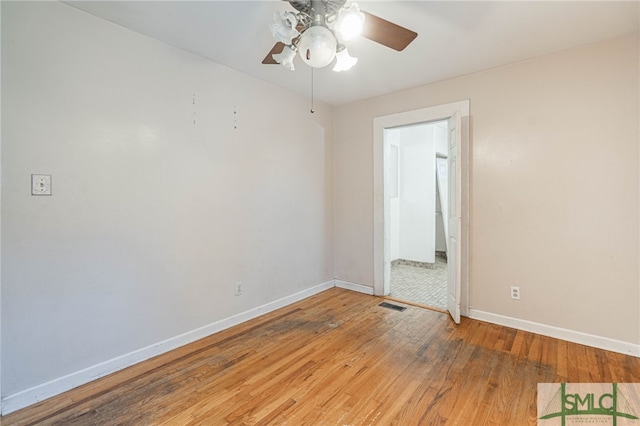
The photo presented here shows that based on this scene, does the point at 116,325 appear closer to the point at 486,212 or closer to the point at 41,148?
the point at 41,148

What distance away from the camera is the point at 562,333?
2.55 m

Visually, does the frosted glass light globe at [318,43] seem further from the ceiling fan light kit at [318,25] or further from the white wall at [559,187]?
the white wall at [559,187]

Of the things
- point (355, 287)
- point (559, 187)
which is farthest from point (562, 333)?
point (355, 287)

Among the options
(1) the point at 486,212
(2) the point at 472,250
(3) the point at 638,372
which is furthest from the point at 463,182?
(3) the point at 638,372

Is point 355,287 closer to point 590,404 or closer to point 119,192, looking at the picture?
point 590,404

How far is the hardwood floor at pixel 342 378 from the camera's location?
5.52 feet

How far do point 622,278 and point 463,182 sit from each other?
1.43 meters

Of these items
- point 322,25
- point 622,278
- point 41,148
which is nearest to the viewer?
point 322,25

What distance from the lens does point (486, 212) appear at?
293 cm

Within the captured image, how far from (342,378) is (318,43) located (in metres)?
2.07

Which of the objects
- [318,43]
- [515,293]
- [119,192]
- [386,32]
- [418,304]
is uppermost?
[386,32]

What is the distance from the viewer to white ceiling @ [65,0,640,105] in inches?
75.2

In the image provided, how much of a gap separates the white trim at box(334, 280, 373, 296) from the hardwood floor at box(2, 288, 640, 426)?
0.95m

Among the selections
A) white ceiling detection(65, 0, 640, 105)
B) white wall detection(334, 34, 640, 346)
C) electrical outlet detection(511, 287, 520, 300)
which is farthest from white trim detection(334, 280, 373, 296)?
white ceiling detection(65, 0, 640, 105)
